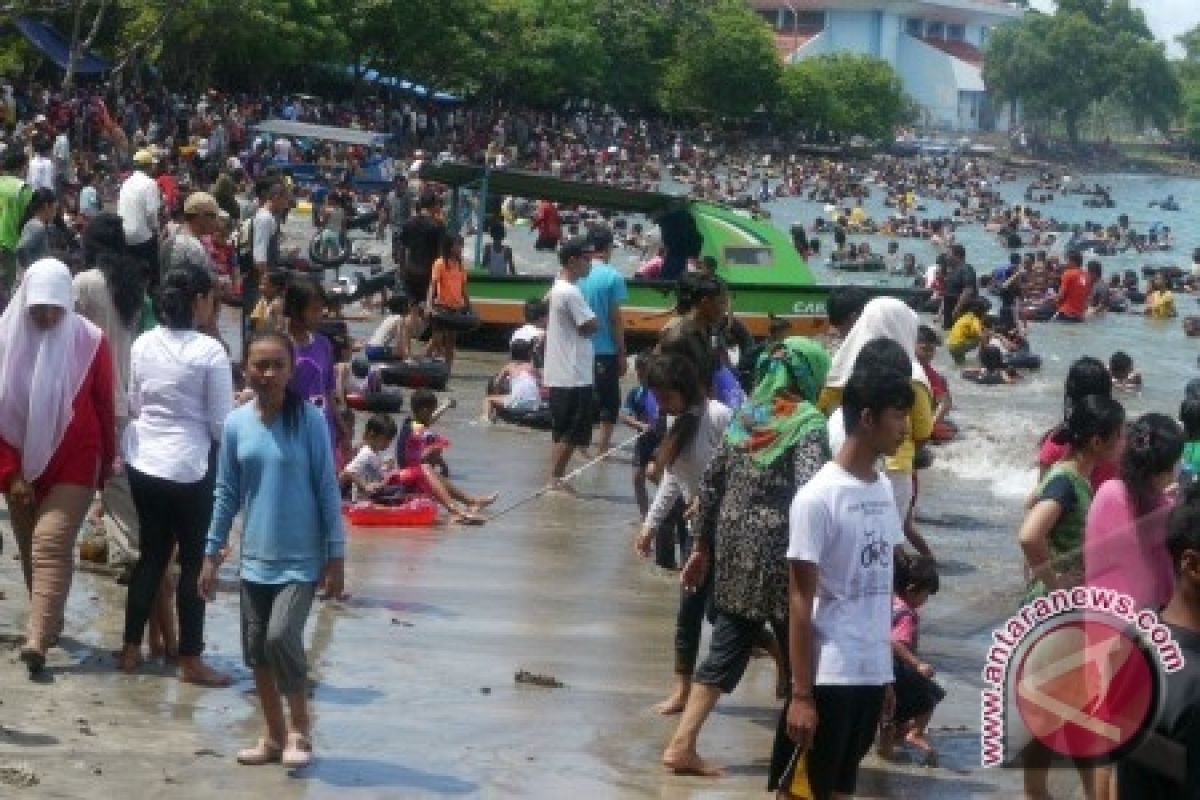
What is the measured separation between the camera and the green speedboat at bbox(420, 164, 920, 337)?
22.4 metres

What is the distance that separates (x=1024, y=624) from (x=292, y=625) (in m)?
3.11

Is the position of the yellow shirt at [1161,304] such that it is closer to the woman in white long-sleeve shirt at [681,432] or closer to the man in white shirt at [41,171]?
the man in white shirt at [41,171]

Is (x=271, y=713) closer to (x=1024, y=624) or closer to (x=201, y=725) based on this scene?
(x=201, y=725)

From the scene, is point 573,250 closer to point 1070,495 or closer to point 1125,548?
point 1070,495

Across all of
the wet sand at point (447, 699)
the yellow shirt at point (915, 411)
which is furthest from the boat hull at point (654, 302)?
the yellow shirt at point (915, 411)

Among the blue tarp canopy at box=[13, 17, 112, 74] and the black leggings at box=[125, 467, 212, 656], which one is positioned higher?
the blue tarp canopy at box=[13, 17, 112, 74]

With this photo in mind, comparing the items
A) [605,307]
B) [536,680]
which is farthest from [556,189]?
[536,680]

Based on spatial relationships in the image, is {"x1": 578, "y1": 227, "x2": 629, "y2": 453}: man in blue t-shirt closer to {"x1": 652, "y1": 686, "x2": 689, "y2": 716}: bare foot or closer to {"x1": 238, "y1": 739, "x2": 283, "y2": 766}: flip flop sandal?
{"x1": 652, "y1": 686, "x2": 689, "y2": 716}: bare foot

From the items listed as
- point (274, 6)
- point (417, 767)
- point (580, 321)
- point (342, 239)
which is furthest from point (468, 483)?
point (274, 6)

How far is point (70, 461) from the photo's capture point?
27.4 feet

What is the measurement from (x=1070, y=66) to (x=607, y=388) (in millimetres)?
125491

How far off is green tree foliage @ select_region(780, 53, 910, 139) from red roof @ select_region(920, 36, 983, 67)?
29318mm

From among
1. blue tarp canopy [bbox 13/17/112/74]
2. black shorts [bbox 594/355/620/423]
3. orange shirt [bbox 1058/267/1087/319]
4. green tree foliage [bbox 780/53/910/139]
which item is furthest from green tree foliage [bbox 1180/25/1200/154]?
black shorts [bbox 594/355/620/423]

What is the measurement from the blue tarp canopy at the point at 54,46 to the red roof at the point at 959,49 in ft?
305
